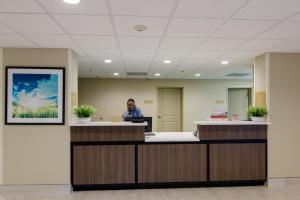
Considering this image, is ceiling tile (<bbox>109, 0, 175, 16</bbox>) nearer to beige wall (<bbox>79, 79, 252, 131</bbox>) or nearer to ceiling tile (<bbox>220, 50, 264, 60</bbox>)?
ceiling tile (<bbox>220, 50, 264, 60</bbox>)

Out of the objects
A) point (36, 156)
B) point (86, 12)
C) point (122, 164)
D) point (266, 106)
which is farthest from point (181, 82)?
point (86, 12)

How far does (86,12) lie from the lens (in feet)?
8.64

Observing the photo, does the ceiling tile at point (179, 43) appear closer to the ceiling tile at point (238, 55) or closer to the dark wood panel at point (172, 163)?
the ceiling tile at point (238, 55)

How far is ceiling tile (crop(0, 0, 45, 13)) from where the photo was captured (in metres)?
2.37

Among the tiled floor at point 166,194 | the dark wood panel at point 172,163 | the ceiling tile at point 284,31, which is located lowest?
the tiled floor at point 166,194

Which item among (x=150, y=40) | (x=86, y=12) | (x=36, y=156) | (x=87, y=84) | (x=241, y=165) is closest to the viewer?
(x=86, y=12)

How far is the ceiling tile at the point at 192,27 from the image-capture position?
290 centimetres

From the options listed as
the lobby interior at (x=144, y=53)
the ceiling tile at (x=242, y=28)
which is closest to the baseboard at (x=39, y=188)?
the lobby interior at (x=144, y=53)

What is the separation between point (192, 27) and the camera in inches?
123

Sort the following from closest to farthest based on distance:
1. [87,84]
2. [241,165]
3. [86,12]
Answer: [86,12], [241,165], [87,84]

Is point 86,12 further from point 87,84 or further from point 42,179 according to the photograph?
point 87,84

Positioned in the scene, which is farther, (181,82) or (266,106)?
(181,82)

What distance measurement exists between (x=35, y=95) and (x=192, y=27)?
2830mm

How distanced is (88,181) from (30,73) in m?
2.09
